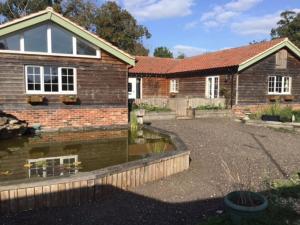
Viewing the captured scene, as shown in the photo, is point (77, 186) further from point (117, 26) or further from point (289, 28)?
point (289, 28)

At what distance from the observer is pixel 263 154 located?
9.03 m

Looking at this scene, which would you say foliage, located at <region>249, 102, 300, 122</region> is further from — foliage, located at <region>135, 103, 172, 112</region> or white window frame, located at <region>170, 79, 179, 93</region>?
white window frame, located at <region>170, 79, 179, 93</region>

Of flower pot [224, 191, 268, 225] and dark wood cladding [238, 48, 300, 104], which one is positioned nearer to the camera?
flower pot [224, 191, 268, 225]

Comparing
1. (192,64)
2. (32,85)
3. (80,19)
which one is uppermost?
(80,19)

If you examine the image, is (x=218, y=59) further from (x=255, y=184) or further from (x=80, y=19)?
(x=80, y=19)

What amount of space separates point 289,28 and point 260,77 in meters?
40.9

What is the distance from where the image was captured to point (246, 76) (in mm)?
18594

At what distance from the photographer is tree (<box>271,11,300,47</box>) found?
51.7m

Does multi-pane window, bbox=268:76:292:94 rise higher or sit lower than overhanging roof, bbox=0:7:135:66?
lower

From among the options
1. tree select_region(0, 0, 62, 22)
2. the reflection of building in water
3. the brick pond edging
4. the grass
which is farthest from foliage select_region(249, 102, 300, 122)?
tree select_region(0, 0, 62, 22)

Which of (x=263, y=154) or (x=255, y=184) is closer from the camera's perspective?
(x=255, y=184)

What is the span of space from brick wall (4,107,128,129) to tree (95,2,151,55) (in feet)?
84.3

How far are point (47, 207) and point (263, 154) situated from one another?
21.6ft

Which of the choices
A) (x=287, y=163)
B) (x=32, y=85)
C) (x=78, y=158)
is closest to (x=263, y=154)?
(x=287, y=163)
